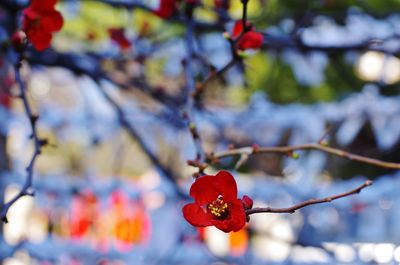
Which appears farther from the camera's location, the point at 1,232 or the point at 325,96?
the point at 325,96

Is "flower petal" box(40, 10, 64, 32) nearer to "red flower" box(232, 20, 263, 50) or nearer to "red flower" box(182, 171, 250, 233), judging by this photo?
"red flower" box(232, 20, 263, 50)

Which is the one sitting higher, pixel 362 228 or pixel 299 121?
pixel 299 121

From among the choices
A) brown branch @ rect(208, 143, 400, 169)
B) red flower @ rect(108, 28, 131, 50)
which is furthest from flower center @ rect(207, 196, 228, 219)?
red flower @ rect(108, 28, 131, 50)

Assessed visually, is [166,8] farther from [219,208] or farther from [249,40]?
[219,208]

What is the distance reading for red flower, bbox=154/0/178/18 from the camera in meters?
1.13

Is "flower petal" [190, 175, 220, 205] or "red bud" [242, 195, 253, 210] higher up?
"flower petal" [190, 175, 220, 205]

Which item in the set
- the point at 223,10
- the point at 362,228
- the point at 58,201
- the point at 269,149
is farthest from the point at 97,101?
the point at 269,149

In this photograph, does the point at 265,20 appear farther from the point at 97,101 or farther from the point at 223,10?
the point at 97,101

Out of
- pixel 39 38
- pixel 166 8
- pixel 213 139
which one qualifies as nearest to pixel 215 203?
pixel 39 38

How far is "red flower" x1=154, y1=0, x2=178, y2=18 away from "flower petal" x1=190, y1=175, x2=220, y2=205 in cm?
59

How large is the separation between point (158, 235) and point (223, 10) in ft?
8.60

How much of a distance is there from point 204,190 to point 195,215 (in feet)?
0.11

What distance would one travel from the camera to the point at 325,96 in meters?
5.03

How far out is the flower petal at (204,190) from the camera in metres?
0.63
